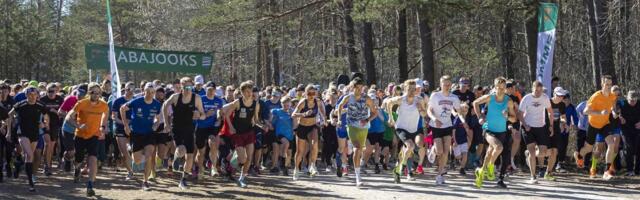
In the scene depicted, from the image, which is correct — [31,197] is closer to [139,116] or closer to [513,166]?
[139,116]

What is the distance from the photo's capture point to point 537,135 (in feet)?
42.1

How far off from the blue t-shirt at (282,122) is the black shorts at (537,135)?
15.1ft

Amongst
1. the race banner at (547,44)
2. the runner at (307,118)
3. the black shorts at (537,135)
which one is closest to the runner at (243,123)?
the runner at (307,118)

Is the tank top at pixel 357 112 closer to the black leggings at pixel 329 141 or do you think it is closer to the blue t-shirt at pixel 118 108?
the black leggings at pixel 329 141

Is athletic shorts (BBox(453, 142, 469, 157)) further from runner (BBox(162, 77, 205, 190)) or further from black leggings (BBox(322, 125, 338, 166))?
runner (BBox(162, 77, 205, 190))

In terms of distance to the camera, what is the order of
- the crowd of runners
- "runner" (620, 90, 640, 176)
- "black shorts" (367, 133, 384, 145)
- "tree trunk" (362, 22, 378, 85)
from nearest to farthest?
1. the crowd of runners
2. "runner" (620, 90, 640, 176)
3. "black shorts" (367, 133, 384, 145)
4. "tree trunk" (362, 22, 378, 85)

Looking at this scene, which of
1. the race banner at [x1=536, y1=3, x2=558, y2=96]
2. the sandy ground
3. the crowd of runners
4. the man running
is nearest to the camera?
the sandy ground

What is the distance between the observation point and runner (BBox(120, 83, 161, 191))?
1184 centimetres

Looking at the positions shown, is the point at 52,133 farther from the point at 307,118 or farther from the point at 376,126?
the point at 376,126

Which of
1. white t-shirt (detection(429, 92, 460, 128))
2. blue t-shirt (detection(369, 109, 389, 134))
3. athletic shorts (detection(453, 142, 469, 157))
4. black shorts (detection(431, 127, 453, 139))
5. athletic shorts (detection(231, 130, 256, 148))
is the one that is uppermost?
white t-shirt (detection(429, 92, 460, 128))

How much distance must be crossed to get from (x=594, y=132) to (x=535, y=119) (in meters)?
2.09

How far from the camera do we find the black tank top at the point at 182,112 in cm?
1188

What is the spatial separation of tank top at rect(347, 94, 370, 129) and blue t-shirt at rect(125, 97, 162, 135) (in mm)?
3155

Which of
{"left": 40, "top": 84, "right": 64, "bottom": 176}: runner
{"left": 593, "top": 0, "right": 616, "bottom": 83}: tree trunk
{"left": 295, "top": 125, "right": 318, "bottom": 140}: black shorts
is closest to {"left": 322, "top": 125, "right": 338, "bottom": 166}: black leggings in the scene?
{"left": 295, "top": 125, "right": 318, "bottom": 140}: black shorts
